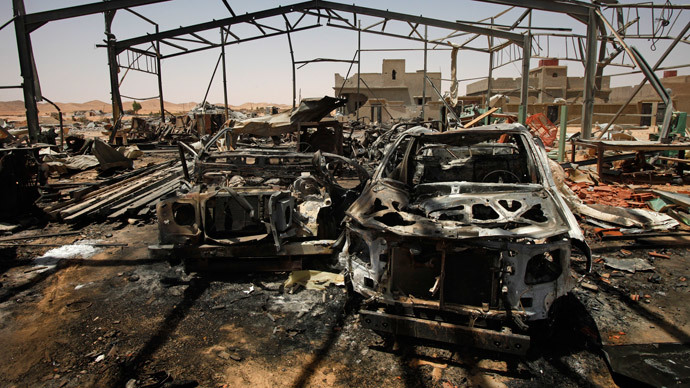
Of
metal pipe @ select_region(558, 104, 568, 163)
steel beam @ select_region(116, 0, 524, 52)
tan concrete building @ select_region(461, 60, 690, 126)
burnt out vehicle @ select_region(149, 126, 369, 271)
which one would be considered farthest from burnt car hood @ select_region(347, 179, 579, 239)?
tan concrete building @ select_region(461, 60, 690, 126)

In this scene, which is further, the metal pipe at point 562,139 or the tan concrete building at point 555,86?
the tan concrete building at point 555,86

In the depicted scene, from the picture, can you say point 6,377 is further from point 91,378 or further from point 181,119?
point 181,119

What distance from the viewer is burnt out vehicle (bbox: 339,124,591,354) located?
2699mm

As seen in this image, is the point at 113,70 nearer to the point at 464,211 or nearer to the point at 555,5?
the point at 555,5

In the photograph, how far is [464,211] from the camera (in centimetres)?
321

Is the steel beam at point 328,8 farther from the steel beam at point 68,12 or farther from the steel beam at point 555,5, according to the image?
the steel beam at point 68,12

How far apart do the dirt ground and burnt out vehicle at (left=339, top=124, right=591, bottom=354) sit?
0.33 meters

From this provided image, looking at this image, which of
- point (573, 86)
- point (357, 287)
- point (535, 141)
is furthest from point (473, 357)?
point (573, 86)

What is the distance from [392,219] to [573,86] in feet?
118

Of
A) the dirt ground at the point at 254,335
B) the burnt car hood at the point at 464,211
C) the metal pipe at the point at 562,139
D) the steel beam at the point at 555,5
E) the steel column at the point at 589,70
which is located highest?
the steel beam at the point at 555,5

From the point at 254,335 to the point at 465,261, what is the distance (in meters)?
1.94

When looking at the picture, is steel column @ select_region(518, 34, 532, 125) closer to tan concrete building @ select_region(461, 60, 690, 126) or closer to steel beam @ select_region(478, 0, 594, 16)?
steel beam @ select_region(478, 0, 594, 16)

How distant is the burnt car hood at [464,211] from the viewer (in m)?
2.75

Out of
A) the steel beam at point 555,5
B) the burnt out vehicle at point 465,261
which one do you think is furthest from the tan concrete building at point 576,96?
the burnt out vehicle at point 465,261
